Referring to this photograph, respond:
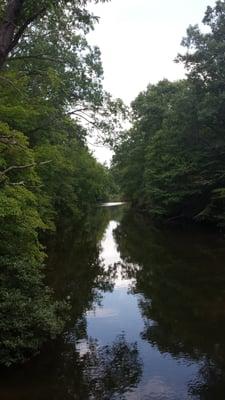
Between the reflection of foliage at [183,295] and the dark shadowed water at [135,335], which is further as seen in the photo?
the reflection of foliage at [183,295]

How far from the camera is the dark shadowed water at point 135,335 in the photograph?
304 inches

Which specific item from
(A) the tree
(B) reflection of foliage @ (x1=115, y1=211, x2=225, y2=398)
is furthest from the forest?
(B) reflection of foliage @ (x1=115, y1=211, x2=225, y2=398)

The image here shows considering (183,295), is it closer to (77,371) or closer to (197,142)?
Result: (77,371)

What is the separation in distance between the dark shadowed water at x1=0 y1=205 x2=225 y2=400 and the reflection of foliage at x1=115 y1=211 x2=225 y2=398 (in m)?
0.03

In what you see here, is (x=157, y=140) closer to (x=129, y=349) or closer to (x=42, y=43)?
(x=42, y=43)

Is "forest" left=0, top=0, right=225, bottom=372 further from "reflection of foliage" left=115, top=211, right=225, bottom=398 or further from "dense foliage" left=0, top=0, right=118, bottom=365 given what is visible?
"reflection of foliage" left=115, top=211, right=225, bottom=398

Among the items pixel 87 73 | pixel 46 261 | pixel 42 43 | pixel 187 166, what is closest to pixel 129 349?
pixel 46 261

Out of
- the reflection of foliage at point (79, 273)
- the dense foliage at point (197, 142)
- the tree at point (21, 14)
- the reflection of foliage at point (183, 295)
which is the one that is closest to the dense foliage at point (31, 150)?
the tree at point (21, 14)

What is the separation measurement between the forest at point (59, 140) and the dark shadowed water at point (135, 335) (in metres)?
0.64

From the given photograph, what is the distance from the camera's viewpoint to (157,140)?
4100 cm

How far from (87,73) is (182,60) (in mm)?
7379

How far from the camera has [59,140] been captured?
25.0m

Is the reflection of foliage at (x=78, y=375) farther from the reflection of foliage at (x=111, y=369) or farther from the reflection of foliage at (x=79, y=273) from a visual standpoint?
the reflection of foliage at (x=79, y=273)

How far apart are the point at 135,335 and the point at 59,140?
1627 centimetres
